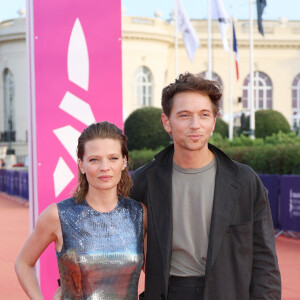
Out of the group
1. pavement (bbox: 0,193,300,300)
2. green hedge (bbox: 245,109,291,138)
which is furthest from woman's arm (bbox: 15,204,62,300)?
green hedge (bbox: 245,109,291,138)

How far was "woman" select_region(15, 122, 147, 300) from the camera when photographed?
9.14 ft

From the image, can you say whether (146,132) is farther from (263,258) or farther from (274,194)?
(263,258)

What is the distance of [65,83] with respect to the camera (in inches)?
162

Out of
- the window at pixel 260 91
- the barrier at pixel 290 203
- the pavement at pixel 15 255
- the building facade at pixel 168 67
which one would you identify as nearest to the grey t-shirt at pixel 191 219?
the pavement at pixel 15 255

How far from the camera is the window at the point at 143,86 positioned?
5058 cm

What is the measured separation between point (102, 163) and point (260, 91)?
2034 inches

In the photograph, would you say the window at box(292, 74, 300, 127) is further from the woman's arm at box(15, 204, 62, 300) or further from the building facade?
the woman's arm at box(15, 204, 62, 300)

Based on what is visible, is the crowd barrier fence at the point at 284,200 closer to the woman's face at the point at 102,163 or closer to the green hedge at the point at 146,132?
the woman's face at the point at 102,163

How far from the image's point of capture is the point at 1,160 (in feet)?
143

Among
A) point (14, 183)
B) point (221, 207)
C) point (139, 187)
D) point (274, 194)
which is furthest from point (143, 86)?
point (221, 207)

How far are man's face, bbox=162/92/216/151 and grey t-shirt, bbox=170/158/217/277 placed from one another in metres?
0.14

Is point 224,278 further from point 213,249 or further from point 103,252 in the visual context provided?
point 103,252

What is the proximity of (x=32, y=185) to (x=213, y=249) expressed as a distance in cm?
169

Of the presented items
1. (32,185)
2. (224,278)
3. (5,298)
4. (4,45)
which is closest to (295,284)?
(5,298)
